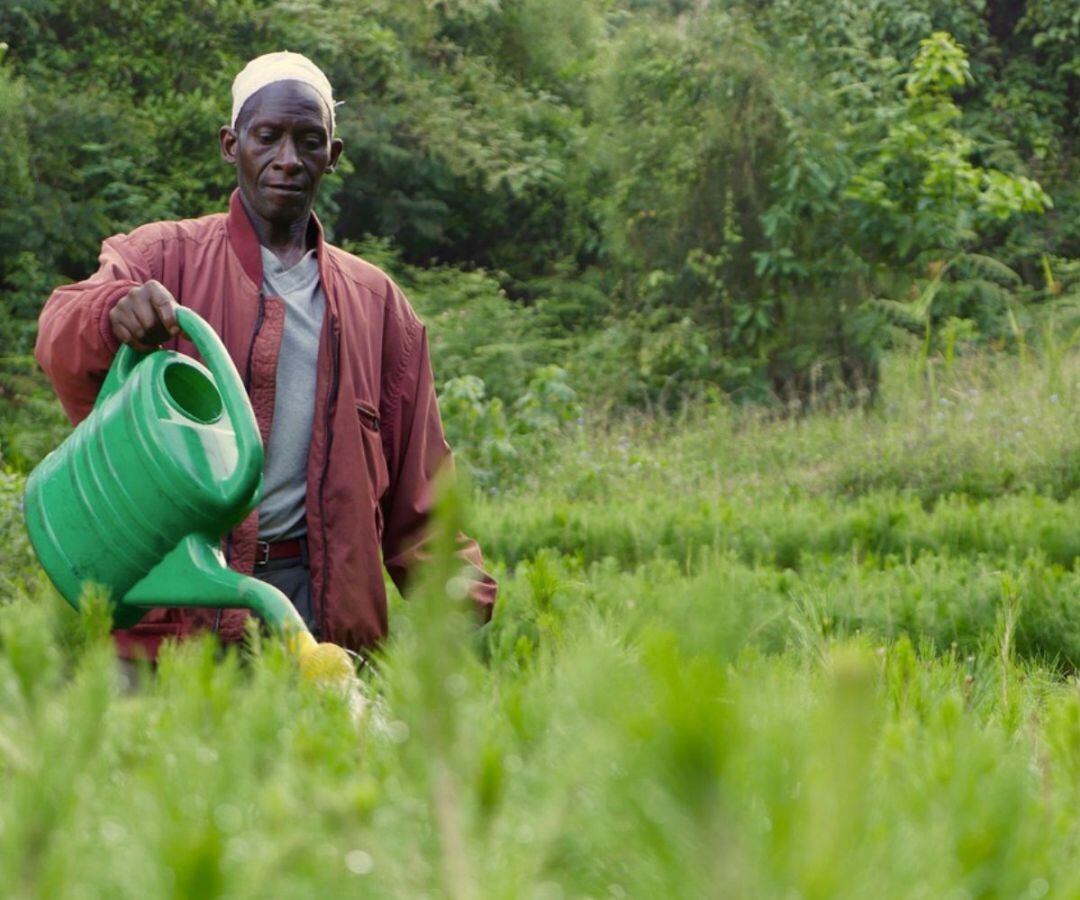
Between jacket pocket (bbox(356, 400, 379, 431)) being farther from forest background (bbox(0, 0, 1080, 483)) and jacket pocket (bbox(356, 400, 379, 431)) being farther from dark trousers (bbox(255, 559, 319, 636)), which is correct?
forest background (bbox(0, 0, 1080, 483))

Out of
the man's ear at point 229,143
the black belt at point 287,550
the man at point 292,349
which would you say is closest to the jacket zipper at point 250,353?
the man at point 292,349

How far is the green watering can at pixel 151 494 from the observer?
192 centimetres

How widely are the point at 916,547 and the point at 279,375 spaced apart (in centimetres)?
453

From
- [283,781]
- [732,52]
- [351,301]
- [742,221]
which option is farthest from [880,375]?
[283,781]

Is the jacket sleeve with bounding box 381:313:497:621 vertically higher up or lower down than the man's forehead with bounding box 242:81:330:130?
lower down

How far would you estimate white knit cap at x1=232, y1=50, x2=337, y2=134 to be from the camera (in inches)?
118

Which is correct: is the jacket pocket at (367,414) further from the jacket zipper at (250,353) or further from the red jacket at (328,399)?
the jacket zipper at (250,353)

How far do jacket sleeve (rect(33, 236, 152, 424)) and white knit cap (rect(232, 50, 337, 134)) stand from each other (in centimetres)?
45

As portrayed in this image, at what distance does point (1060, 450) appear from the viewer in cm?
926

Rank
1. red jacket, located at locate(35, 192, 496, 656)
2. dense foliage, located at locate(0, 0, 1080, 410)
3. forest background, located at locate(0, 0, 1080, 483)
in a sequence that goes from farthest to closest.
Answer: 1. dense foliage, located at locate(0, 0, 1080, 410)
2. forest background, located at locate(0, 0, 1080, 483)
3. red jacket, located at locate(35, 192, 496, 656)

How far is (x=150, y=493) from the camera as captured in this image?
198cm

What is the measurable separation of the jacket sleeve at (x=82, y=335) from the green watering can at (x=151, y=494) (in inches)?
13.3

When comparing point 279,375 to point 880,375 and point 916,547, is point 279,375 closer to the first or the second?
point 916,547

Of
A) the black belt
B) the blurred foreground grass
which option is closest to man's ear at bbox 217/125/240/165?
the black belt
